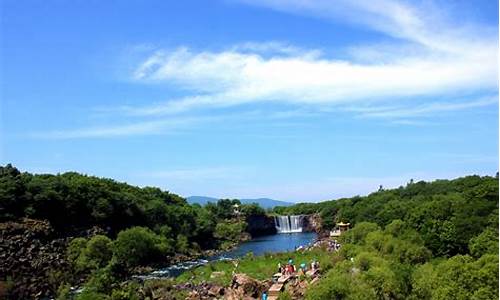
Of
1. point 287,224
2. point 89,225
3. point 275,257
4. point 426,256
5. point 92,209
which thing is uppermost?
point 92,209

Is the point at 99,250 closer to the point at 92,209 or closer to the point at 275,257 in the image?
the point at 92,209

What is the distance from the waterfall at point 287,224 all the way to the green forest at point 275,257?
27739mm

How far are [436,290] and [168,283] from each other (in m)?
26.2

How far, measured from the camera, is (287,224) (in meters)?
136

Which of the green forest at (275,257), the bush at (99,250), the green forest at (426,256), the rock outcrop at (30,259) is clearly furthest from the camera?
the bush at (99,250)

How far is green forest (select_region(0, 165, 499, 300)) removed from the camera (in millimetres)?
28766

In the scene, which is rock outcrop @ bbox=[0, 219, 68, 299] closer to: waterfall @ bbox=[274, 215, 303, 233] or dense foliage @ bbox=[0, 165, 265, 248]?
dense foliage @ bbox=[0, 165, 265, 248]

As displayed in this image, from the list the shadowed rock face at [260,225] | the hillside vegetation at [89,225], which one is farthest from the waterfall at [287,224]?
the hillside vegetation at [89,225]

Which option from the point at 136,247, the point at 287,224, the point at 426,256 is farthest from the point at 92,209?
the point at 287,224

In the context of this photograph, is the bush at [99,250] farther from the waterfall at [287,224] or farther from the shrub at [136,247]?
the waterfall at [287,224]

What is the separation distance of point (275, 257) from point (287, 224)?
243ft

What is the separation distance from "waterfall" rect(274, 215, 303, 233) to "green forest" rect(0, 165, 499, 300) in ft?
91.0

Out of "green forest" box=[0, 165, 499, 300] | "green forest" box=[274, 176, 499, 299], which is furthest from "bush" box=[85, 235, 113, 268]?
"green forest" box=[274, 176, 499, 299]

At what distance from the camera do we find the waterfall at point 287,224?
135 m
